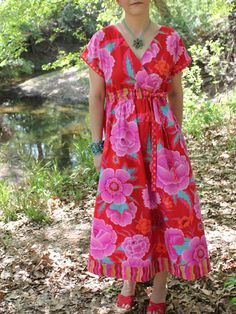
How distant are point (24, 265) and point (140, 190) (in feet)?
4.91

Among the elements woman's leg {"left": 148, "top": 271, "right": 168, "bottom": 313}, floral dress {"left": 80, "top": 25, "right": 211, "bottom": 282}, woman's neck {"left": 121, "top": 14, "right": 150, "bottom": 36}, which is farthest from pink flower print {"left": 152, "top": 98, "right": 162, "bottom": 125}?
woman's leg {"left": 148, "top": 271, "right": 168, "bottom": 313}

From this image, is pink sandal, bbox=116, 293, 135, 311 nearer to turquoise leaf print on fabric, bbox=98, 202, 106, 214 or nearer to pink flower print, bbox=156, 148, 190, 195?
turquoise leaf print on fabric, bbox=98, 202, 106, 214

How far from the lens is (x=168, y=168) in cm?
208

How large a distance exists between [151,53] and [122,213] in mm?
802

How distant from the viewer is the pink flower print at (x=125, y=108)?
2.07m

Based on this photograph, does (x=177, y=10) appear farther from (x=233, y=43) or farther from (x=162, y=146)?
(x=162, y=146)

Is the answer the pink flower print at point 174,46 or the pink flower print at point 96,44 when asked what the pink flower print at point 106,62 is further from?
the pink flower print at point 174,46

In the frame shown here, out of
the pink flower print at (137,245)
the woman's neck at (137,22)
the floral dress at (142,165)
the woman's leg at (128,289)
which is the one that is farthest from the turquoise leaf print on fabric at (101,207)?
the woman's neck at (137,22)

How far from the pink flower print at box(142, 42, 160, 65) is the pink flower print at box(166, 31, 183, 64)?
7cm

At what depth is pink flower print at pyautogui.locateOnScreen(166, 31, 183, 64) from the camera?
2064mm

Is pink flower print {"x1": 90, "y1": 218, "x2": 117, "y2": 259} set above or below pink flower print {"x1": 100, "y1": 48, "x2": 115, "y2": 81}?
below

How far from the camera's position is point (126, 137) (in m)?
2.08

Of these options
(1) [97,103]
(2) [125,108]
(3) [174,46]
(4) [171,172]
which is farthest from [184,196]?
(3) [174,46]

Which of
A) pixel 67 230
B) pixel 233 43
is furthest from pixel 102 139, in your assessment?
pixel 233 43
